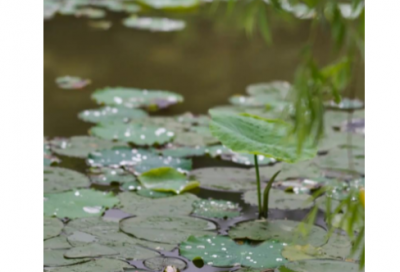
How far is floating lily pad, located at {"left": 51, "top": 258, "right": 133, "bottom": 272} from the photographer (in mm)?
1655

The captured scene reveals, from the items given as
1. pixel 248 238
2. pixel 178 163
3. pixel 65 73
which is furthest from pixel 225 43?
pixel 248 238

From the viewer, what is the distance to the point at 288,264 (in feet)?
5.60

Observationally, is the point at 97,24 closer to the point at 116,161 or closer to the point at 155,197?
the point at 116,161

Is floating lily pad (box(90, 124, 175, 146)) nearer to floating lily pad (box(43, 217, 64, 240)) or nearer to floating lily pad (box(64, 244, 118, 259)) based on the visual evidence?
floating lily pad (box(43, 217, 64, 240))

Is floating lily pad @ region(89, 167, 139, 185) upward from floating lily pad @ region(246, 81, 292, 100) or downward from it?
downward

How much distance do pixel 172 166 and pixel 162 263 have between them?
2.35 feet

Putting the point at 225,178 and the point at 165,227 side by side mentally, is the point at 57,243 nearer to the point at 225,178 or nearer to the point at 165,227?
the point at 165,227

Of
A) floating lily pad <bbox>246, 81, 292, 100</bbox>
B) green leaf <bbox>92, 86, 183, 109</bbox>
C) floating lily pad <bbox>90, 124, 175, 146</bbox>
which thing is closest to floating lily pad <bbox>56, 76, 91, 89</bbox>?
green leaf <bbox>92, 86, 183, 109</bbox>

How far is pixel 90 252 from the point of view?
1.75 meters

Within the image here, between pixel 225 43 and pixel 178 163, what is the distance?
2.19 meters

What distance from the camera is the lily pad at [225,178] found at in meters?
2.27

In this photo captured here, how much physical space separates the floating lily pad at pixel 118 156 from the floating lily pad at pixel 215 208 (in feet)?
1.37

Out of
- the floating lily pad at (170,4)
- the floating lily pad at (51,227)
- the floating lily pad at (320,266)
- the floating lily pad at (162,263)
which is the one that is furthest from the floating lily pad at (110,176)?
the floating lily pad at (170,4)

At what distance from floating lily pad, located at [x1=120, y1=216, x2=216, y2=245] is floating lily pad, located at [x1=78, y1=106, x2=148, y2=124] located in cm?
96
